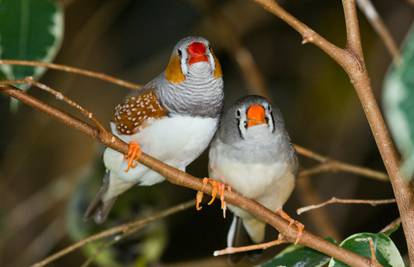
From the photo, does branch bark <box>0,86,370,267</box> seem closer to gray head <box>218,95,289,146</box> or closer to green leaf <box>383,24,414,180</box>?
gray head <box>218,95,289,146</box>

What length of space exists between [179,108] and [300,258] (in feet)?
1.97

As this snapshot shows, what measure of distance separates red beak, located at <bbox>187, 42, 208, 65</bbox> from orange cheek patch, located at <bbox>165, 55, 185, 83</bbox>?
0.28 feet

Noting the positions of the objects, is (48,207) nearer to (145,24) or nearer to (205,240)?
(205,240)

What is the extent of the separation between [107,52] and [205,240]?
4.12 feet

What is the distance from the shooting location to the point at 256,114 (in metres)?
2.09

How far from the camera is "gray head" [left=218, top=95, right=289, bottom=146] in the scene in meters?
2.10

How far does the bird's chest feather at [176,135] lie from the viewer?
6.95ft

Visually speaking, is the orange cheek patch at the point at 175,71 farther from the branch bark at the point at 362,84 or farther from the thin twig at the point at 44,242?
the thin twig at the point at 44,242

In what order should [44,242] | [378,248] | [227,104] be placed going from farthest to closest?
1. [227,104]
2. [44,242]
3. [378,248]

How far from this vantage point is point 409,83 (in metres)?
0.92

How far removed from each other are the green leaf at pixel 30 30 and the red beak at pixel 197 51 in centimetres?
36

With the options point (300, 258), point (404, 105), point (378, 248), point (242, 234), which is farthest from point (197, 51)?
point (404, 105)

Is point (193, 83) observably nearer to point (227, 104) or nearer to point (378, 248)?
point (378, 248)

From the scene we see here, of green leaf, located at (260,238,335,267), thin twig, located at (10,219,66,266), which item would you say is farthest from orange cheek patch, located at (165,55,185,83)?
thin twig, located at (10,219,66,266)
